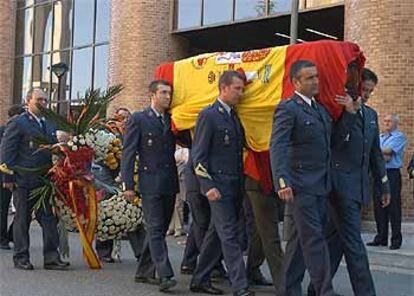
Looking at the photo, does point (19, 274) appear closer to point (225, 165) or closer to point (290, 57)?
point (225, 165)

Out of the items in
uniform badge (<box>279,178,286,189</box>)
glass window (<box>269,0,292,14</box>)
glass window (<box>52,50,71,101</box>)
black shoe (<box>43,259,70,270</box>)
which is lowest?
black shoe (<box>43,259,70,270</box>)

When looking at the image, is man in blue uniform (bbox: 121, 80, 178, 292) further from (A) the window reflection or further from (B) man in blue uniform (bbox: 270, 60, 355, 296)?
(A) the window reflection

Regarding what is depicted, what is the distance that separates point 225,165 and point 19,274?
273cm

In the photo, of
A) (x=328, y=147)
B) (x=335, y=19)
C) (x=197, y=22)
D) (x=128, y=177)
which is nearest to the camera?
(x=328, y=147)

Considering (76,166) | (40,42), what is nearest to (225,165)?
(76,166)

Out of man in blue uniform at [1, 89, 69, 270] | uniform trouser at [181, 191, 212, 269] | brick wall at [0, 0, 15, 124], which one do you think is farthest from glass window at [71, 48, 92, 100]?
uniform trouser at [181, 191, 212, 269]

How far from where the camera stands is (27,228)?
8.89m

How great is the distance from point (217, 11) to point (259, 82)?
14.0 meters

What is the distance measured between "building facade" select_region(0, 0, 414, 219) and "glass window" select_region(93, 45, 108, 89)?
0.10ft

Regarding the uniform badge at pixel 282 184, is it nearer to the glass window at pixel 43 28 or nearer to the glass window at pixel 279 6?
the glass window at pixel 279 6

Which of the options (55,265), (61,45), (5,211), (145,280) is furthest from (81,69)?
(145,280)

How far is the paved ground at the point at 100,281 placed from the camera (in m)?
7.33

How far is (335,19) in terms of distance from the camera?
62.2 feet

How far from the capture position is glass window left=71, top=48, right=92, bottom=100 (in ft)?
83.8
